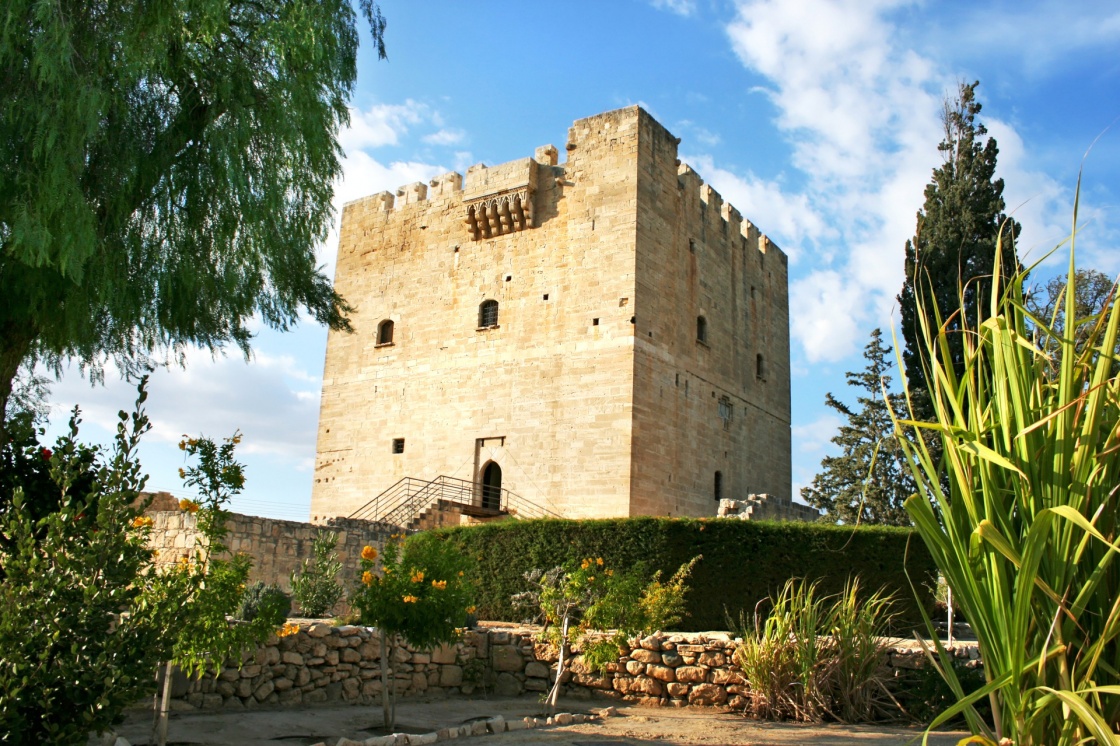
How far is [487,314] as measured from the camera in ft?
60.7

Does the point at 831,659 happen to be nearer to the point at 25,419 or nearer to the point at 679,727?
the point at 679,727

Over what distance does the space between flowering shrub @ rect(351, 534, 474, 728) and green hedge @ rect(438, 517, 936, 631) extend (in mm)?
4576

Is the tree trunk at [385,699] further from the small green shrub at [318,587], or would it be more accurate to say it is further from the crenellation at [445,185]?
the crenellation at [445,185]

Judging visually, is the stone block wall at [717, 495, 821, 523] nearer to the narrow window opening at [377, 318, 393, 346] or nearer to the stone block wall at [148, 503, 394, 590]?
the stone block wall at [148, 503, 394, 590]

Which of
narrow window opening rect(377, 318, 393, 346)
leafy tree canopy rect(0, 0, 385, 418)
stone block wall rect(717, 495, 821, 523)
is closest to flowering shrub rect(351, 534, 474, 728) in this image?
leafy tree canopy rect(0, 0, 385, 418)

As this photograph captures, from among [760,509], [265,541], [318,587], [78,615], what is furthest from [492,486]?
[78,615]

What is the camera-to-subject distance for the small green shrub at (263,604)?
515 cm

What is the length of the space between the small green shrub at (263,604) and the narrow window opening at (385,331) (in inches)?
480

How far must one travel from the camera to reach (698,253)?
62.1 feet

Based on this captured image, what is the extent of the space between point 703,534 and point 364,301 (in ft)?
39.5

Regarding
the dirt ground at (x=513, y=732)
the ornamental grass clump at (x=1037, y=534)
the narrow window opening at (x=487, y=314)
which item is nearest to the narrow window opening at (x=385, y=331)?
the narrow window opening at (x=487, y=314)

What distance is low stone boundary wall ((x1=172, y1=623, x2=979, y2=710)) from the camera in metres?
6.62

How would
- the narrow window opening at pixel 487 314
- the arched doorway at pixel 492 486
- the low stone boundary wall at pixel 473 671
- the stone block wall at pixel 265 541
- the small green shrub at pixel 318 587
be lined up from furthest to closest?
the narrow window opening at pixel 487 314 < the arched doorway at pixel 492 486 < the stone block wall at pixel 265 541 < the small green shrub at pixel 318 587 < the low stone boundary wall at pixel 473 671

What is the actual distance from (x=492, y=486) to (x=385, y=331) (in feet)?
16.1
